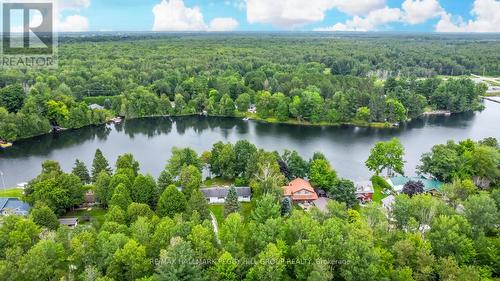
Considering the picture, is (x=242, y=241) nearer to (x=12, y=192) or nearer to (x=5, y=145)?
(x=12, y=192)

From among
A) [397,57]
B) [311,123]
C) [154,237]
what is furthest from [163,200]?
[397,57]

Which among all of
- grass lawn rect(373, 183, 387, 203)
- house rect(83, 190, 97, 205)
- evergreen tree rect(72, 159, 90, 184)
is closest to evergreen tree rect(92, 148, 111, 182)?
evergreen tree rect(72, 159, 90, 184)

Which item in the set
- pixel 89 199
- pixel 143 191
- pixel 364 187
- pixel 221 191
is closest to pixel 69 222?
pixel 89 199

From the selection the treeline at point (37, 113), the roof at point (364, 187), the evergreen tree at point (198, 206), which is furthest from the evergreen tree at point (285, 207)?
the treeline at point (37, 113)

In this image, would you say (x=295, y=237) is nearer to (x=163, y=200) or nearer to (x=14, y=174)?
(x=163, y=200)

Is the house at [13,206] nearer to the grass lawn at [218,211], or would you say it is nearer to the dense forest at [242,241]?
the dense forest at [242,241]

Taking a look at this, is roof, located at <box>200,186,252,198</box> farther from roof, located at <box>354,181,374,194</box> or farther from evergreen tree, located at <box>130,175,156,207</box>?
roof, located at <box>354,181,374,194</box>

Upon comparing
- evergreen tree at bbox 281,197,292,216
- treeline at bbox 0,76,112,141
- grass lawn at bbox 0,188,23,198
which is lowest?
grass lawn at bbox 0,188,23,198

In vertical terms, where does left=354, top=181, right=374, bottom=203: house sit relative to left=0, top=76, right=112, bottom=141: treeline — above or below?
below
